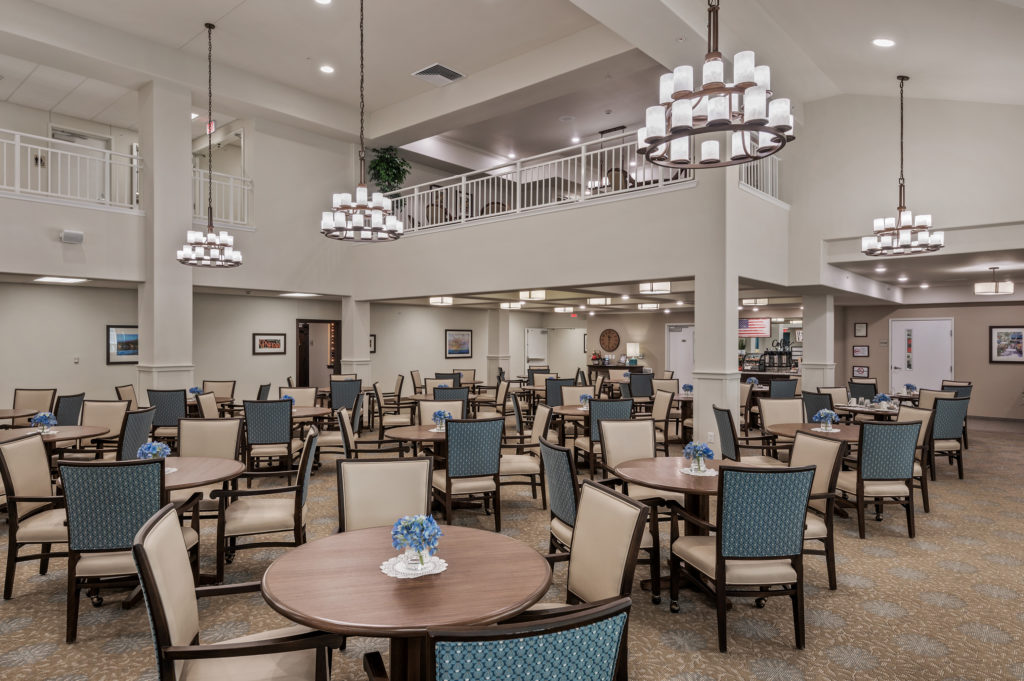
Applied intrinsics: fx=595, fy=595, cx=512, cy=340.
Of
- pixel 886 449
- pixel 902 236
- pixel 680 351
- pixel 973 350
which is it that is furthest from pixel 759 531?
pixel 680 351

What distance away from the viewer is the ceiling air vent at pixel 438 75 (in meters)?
9.42

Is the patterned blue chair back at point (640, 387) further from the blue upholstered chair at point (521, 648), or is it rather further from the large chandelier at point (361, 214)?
the blue upholstered chair at point (521, 648)

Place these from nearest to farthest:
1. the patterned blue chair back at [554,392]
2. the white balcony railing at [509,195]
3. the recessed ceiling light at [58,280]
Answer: the recessed ceiling light at [58,280]
the white balcony railing at [509,195]
the patterned blue chair back at [554,392]

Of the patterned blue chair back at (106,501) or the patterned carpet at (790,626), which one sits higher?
the patterned blue chair back at (106,501)

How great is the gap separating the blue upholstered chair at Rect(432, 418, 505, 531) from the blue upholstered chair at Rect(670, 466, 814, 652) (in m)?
2.11

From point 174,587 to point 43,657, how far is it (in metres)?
1.64

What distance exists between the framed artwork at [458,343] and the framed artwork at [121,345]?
685 centimetres

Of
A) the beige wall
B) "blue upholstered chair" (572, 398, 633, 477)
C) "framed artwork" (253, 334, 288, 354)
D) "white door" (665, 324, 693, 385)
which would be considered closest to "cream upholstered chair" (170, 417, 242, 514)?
"blue upholstered chair" (572, 398, 633, 477)

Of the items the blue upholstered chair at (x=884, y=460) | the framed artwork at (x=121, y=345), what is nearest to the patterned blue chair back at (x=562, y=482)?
the blue upholstered chair at (x=884, y=460)

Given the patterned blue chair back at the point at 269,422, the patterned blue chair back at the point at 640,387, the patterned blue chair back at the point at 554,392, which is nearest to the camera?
the patterned blue chair back at the point at 269,422

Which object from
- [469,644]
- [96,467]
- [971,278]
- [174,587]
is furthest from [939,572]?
[971,278]

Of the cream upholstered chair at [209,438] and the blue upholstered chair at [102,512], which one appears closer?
→ the blue upholstered chair at [102,512]

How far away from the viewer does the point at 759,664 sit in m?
2.95

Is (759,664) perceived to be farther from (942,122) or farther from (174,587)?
(942,122)
